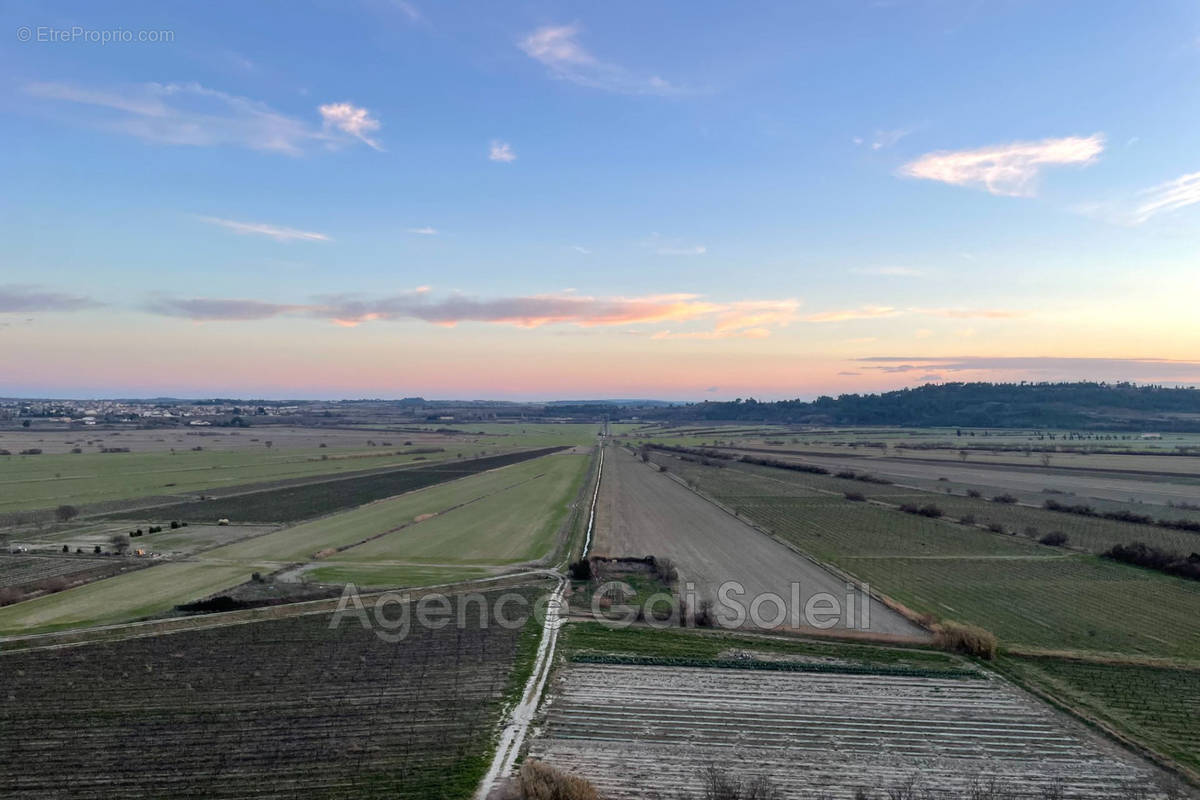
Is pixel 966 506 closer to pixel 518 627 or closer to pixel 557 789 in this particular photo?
pixel 518 627

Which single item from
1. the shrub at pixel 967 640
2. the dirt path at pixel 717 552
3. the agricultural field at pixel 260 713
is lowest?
the dirt path at pixel 717 552

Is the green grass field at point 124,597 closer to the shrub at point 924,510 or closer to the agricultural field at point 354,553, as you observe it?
the agricultural field at point 354,553

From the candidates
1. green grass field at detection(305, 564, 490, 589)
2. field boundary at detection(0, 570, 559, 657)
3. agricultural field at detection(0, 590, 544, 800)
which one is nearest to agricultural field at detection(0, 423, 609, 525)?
green grass field at detection(305, 564, 490, 589)

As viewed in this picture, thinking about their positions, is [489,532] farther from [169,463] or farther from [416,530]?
[169,463]

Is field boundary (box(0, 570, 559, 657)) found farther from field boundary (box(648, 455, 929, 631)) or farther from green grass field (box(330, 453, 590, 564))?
field boundary (box(648, 455, 929, 631))

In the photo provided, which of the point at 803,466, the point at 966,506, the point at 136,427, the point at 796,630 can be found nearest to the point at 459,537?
the point at 796,630

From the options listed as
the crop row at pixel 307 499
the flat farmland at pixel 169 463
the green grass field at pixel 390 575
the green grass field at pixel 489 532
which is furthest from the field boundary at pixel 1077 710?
the flat farmland at pixel 169 463
